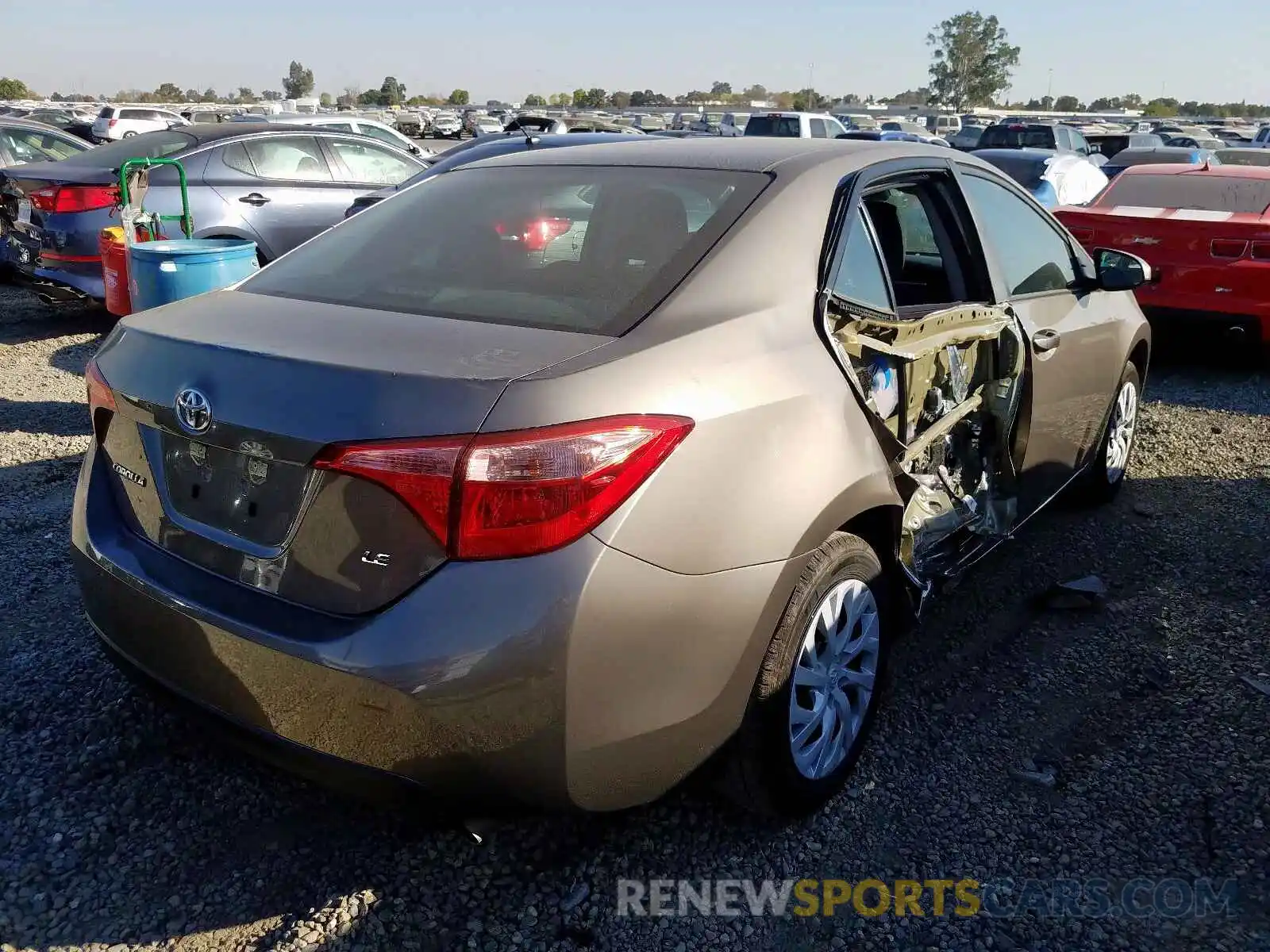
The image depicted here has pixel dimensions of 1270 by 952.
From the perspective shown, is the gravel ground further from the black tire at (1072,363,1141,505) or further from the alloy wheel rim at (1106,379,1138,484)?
the alloy wheel rim at (1106,379,1138,484)

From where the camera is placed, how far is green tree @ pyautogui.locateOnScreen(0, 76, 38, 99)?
67219 millimetres

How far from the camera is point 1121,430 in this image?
4898 mm

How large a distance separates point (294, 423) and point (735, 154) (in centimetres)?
159

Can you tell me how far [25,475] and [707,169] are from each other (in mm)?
3806

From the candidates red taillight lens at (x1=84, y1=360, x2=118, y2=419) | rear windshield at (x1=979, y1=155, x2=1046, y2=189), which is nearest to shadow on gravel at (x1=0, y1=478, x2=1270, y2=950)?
red taillight lens at (x1=84, y1=360, x2=118, y2=419)

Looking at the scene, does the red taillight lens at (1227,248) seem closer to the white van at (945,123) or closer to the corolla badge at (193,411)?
the corolla badge at (193,411)

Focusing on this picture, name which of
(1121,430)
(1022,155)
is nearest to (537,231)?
(1121,430)

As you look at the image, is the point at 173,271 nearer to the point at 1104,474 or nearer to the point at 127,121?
the point at 1104,474

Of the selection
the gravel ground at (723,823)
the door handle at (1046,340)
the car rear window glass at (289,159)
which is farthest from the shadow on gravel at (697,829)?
the car rear window glass at (289,159)

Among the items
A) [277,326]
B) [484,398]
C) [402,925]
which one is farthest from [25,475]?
[484,398]

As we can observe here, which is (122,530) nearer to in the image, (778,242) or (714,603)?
(714,603)

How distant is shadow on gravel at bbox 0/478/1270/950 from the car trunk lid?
19.8 inches

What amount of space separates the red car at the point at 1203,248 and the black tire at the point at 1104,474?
241cm

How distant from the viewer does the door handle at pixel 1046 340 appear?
11.9 ft
